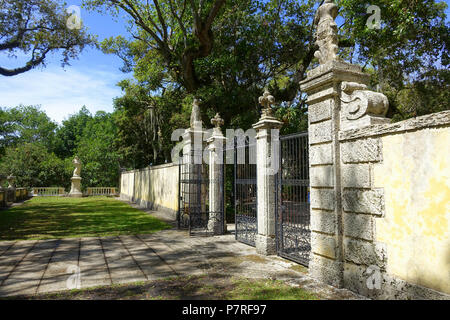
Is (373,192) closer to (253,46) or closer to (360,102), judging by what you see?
(360,102)

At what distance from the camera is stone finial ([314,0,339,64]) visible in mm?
4746

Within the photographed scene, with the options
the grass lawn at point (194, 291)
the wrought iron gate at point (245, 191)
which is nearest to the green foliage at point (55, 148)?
the wrought iron gate at point (245, 191)

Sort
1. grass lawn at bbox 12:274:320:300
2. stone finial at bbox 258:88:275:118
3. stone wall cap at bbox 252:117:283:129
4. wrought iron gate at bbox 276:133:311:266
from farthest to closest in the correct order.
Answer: stone finial at bbox 258:88:275:118
stone wall cap at bbox 252:117:283:129
wrought iron gate at bbox 276:133:311:266
grass lawn at bbox 12:274:320:300

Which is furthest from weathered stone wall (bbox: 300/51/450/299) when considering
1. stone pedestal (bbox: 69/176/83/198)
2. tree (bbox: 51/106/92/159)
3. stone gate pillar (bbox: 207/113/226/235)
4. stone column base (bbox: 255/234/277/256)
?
tree (bbox: 51/106/92/159)

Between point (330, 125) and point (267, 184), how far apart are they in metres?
2.45

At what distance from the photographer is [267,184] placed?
6.67m

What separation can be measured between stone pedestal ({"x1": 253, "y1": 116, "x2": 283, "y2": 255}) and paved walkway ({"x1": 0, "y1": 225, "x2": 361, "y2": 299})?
0.37 m

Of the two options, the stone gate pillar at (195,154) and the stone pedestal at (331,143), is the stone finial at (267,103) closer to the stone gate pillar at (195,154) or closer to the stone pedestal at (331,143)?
the stone pedestal at (331,143)

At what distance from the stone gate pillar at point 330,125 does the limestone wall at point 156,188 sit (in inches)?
328

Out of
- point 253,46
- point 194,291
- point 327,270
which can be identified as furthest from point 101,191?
point 327,270

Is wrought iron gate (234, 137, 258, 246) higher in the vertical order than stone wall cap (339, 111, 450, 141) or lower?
lower

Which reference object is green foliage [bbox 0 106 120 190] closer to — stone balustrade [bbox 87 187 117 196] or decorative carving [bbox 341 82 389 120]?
stone balustrade [bbox 87 187 117 196]
